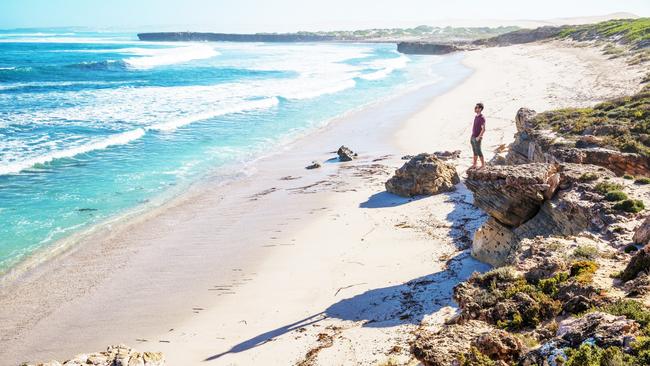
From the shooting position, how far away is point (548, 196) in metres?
9.44

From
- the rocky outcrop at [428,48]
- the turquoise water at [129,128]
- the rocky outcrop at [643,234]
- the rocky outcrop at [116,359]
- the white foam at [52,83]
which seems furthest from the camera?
the rocky outcrop at [428,48]

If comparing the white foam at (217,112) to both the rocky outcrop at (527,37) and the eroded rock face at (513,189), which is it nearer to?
the eroded rock face at (513,189)

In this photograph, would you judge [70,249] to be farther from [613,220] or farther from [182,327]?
[613,220]

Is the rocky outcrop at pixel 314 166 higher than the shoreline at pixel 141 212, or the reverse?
the rocky outcrop at pixel 314 166

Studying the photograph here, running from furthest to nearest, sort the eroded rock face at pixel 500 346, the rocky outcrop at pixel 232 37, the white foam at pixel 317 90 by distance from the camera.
A: the rocky outcrop at pixel 232 37 → the white foam at pixel 317 90 → the eroded rock face at pixel 500 346

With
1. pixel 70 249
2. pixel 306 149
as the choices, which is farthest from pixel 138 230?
pixel 306 149

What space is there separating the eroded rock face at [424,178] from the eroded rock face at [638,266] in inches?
289

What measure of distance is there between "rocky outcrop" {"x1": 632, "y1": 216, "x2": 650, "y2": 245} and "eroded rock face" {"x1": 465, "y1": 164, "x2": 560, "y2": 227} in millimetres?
1645

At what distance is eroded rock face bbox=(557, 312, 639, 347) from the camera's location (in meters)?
4.91

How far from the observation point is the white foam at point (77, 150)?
59.9 feet

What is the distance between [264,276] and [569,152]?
717 centimetres

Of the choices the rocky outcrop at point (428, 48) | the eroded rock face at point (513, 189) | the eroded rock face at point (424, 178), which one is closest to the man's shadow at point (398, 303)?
the eroded rock face at point (513, 189)

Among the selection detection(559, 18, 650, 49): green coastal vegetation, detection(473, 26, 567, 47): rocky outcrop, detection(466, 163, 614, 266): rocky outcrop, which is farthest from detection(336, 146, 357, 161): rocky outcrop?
detection(473, 26, 567, 47): rocky outcrop

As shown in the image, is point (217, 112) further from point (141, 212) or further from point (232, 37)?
point (232, 37)
